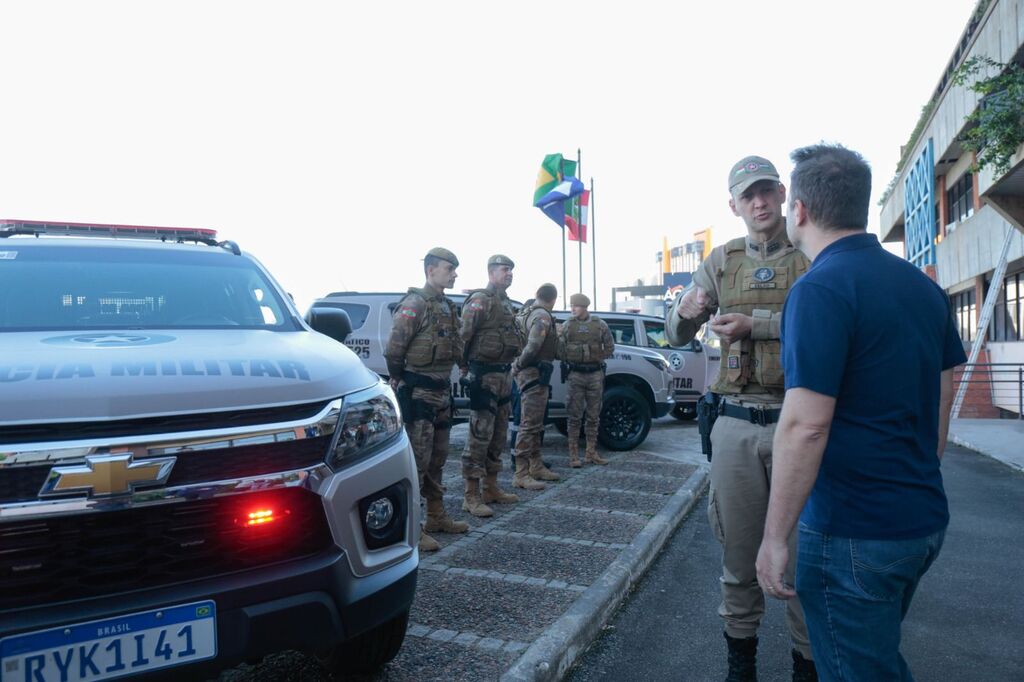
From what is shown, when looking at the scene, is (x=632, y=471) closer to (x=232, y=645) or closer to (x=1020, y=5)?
(x=232, y=645)

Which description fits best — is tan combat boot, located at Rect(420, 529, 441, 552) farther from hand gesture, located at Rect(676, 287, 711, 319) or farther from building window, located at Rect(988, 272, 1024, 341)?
building window, located at Rect(988, 272, 1024, 341)

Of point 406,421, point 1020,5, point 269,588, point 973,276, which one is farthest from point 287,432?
point 973,276

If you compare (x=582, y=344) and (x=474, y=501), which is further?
(x=582, y=344)

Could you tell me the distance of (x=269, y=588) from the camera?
2.22 meters

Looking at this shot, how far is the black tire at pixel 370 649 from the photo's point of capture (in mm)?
2908

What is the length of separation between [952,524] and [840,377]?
5.24 meters

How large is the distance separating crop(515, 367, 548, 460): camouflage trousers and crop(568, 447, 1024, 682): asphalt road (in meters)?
1.89

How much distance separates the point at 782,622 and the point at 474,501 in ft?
8.82

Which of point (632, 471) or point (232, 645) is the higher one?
point (232, 645)

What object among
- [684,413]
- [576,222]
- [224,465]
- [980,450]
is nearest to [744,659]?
[224,465]

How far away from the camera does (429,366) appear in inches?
204

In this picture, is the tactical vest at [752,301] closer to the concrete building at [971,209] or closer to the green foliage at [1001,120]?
the concrete building at [971,209]

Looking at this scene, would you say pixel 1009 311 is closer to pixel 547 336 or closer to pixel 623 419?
pixel 623 419

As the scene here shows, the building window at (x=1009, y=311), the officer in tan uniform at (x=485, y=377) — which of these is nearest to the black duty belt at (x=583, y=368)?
the officer in tan uniform at (x=485, y=377)
